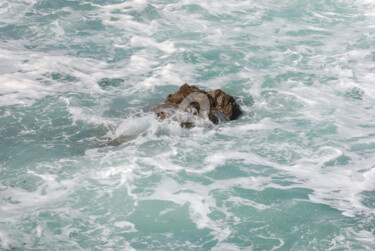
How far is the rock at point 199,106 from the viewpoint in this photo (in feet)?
32.8

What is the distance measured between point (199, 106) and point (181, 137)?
3.51ft

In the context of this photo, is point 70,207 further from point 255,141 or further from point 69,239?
point 255,141

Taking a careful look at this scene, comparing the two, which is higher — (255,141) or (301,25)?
(301,25)

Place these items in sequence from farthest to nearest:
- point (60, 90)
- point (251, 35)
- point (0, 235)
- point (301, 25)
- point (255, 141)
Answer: point (301, 25), point (251, 35), point (60, 90), point (255, 141), point (0, 235)

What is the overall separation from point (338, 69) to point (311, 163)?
555cm

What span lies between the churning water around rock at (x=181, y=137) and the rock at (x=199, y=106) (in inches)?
10.3

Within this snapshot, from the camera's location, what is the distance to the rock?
10.0m

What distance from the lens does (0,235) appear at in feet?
20.7

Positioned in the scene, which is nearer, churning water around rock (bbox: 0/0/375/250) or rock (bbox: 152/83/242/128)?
churning water around rock (bbox: 0/0/375/250)

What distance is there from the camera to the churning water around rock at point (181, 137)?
6707 mm

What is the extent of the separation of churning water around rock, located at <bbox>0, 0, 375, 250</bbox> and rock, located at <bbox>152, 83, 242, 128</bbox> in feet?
0.86

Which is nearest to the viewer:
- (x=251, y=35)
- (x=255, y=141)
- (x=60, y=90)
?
(x=255, y=141)

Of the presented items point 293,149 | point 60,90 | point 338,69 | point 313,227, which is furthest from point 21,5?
point 313,227

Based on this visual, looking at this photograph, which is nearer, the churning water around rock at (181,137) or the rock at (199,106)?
the churning water around rock at (181,137)
